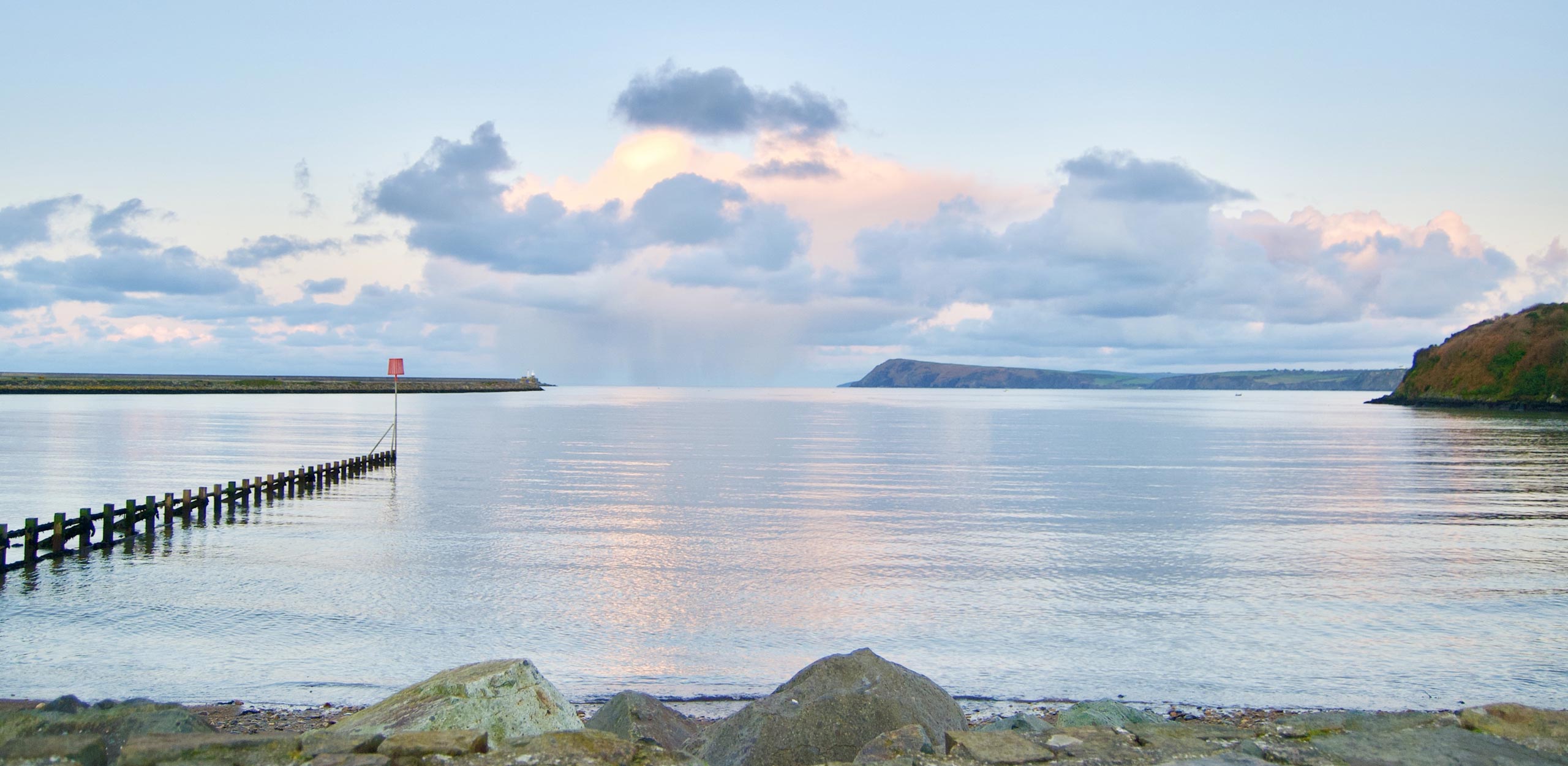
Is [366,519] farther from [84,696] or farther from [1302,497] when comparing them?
[1302,497]

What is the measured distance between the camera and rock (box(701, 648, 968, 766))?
371 inches

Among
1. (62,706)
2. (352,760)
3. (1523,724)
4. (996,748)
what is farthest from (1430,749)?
(62,706)

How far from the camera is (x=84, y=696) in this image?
43.1ft

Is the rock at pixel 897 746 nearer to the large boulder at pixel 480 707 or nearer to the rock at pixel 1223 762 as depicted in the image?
the rock at pixel 1223 762

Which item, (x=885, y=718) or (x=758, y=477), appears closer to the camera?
(x=885, y=718)

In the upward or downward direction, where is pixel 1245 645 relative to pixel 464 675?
downward

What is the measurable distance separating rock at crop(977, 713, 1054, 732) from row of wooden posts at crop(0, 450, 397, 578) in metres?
20.8

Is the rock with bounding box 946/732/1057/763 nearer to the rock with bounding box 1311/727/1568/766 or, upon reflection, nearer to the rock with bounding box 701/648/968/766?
the rock with bounding box 701/648/968/766

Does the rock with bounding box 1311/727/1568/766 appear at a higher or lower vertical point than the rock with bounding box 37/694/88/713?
higher

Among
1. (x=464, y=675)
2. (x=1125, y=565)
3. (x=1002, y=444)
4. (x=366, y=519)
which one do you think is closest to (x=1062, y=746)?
(x=464, y=675)

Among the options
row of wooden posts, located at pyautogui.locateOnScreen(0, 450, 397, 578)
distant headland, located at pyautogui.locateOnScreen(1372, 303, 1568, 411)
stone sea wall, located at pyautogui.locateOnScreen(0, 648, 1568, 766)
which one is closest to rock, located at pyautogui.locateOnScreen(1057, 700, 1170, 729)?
stone sea wall, located at pyautogui.locateOnScreen(0, 648, 1568, 766)

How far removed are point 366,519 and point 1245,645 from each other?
25.6m

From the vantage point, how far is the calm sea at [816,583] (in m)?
14.6

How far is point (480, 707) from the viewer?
9086 mm
